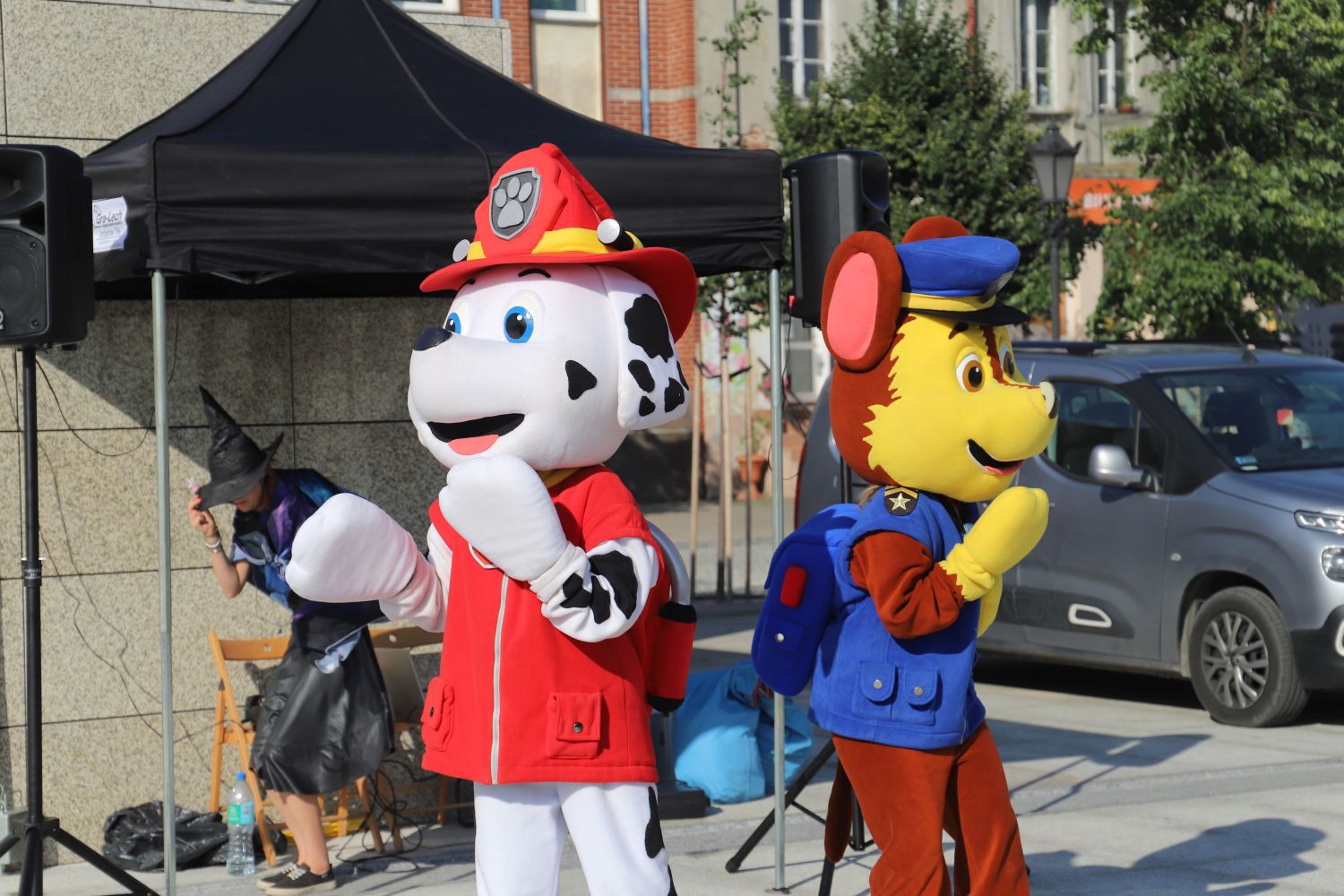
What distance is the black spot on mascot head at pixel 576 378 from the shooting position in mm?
4699

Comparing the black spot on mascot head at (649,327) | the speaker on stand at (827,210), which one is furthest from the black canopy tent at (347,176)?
the black spot on mascot head at (649,327)

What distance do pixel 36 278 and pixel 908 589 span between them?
115 inches

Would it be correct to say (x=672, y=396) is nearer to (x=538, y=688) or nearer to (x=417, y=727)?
(x=538, y=688)

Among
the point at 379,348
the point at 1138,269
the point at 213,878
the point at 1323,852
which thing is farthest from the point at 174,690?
the point at 1138,269

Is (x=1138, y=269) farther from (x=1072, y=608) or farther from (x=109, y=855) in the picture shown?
(x=109, y=855)

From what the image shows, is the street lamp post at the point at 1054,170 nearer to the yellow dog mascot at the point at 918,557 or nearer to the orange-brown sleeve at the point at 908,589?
the yellow dog mascot at the point at 918,557

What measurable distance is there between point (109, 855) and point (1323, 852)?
4698mm

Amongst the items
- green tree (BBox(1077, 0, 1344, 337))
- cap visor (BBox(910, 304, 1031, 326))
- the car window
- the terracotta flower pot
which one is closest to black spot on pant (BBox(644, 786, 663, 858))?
A: cap visor (BBox(910, 304, 1031, 326))

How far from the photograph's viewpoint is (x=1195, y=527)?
9797 millimetres

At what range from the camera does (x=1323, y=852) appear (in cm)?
708

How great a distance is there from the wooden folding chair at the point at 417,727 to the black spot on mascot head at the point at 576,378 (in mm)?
3144

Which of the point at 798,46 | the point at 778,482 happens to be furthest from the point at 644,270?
the point at 798,46

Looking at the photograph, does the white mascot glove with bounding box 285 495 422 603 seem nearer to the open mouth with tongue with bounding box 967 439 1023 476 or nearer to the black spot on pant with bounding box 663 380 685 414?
the black spot on pant with bounding box 663 380 685 414

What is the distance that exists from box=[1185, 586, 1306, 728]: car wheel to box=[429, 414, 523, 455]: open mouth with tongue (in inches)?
233
